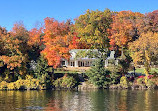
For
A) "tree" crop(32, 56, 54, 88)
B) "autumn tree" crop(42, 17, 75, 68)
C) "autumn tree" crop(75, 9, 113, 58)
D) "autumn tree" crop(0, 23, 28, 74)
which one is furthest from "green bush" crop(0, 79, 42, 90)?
"autumn tree" crop(75, 9, 113, 58)

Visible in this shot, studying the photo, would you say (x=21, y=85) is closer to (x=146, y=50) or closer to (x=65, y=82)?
(x=65, y=82)

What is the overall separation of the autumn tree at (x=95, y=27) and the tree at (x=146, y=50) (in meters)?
6.80

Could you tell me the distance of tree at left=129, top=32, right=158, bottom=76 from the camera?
5141 centimetres

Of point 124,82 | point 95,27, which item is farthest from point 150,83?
point 95,27

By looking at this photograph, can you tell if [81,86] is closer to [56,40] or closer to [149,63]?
[56,40]

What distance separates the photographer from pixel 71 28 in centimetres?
6231

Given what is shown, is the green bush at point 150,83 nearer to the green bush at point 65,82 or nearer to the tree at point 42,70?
the green bush at point 65,82

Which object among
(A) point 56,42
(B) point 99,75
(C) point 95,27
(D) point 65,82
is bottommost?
(D) point 65,82

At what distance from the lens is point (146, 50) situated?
170 ft

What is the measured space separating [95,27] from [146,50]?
12.1m

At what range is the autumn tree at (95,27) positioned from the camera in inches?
2159

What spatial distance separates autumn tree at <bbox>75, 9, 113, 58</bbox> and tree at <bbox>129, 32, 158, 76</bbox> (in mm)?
6803

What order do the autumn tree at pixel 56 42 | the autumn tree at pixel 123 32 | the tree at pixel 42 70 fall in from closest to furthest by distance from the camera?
the tree at pixel 42 70 → the autumn tree at pixel 56 42 → the autumn tree at pixel 123 32

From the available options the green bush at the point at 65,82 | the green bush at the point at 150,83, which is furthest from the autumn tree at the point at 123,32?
the green bush at the point at 65,82
